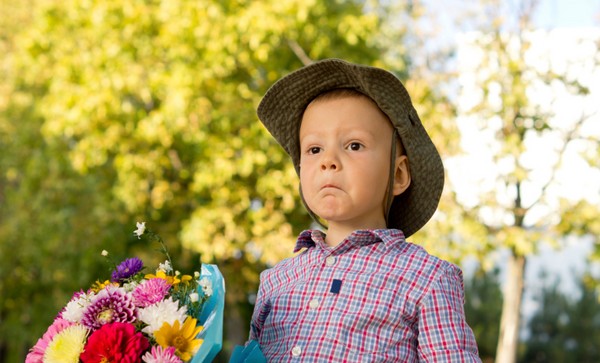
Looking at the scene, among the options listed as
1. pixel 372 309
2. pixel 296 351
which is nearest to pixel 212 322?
pixel 296 351

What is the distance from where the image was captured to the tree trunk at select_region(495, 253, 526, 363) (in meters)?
9.26

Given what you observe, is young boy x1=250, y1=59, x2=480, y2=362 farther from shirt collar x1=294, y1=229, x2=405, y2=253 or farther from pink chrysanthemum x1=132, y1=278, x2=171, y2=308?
pink chrysanthemum x1=132, y1=278, x2=171, y2=308

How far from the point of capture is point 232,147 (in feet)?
36.5

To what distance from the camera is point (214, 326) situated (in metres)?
2.00

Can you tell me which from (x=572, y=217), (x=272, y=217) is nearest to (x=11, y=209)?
(x=272, y=217)

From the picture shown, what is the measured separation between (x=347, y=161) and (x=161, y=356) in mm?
753

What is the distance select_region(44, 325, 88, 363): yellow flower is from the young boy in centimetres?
56

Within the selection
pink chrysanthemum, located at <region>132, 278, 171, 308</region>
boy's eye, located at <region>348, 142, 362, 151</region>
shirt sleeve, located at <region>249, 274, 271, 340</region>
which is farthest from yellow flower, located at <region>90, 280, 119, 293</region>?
boy's eye, located at <region>348, 142, 362, 151</region>

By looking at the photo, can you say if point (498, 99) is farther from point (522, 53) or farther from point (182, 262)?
point (182, 262)

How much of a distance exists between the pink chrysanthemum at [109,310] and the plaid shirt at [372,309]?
0.46 meters

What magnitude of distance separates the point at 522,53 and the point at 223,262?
6.04 meters

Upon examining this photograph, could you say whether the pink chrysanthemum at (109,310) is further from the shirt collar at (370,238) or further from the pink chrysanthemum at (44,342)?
the shirt collar at (370,238)

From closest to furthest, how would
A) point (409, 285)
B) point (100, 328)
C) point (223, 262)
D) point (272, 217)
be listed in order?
point (100, 328) < point (409, 285) < point (272, 217) < point (223, 262)

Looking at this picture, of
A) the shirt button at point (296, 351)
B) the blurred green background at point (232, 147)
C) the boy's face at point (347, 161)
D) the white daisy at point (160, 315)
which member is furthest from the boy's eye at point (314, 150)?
the blurred green background at point (232, 147)
